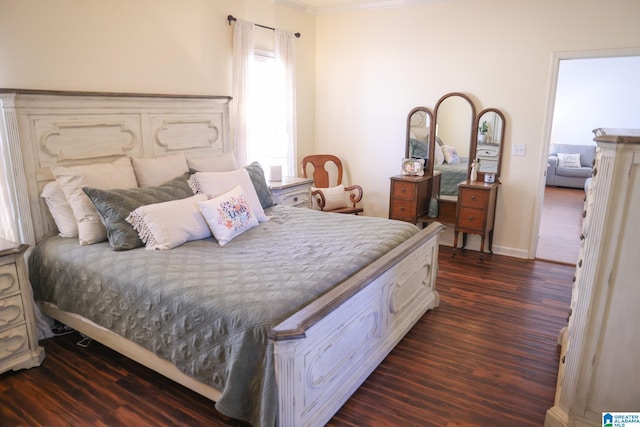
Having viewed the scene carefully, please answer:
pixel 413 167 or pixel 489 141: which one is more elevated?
pixel 489 141

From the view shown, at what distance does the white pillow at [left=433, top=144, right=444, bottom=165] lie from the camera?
487 cm

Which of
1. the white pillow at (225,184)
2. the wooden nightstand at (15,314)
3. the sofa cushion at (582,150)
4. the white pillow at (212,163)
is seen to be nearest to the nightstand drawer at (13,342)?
the wooden nightstand at (15,314)

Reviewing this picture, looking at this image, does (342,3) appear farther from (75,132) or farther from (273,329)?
(273,329)

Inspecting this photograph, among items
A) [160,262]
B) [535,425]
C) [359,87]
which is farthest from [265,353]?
[359,87]

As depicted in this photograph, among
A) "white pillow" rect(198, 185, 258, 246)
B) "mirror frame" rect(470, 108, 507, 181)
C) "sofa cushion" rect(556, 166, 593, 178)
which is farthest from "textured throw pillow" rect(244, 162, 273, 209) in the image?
"sofa cushion" rect(556, 166, 593, 178)

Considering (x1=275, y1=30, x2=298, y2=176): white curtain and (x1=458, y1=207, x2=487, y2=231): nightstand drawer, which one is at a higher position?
(x1=275, y1=30, x2=298, y2=176): white curtain

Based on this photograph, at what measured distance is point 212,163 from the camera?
3.59 metres

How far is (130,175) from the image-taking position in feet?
10.1

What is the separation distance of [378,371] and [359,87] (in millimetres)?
3589

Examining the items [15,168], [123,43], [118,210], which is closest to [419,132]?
[123,43]

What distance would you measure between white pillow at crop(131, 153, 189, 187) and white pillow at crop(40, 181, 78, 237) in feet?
1.65

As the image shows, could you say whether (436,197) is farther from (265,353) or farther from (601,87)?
(601,87)

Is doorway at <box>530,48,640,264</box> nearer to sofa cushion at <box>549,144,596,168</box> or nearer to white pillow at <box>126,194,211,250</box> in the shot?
sofa cushion at <box>549,144,596,168</box>

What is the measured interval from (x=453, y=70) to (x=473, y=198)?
1.39 m
